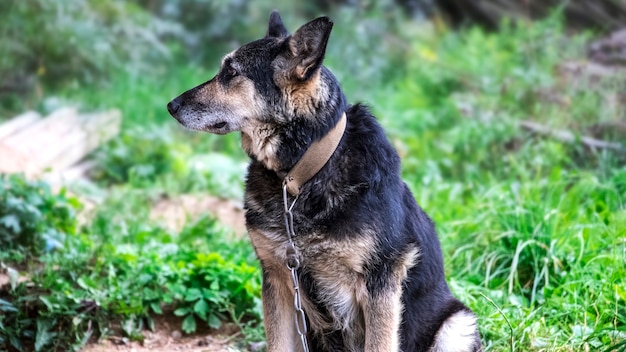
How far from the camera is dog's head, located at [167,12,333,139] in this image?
136 inches

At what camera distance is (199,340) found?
471 cm

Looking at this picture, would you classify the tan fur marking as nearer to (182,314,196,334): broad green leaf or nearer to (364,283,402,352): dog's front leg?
(364,283,402,352): dog's front leg

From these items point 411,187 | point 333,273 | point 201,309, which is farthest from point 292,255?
point 411,187

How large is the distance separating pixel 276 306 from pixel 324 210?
571 mm

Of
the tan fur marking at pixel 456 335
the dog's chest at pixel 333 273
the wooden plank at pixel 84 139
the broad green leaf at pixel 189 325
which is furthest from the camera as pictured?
the wooden plank at pixel 84 139

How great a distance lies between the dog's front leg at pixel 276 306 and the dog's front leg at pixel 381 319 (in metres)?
0.44

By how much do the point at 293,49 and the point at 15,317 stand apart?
2.48 m

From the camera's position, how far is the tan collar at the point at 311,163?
3525 mm

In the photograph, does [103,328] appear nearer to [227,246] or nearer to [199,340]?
[199,340]

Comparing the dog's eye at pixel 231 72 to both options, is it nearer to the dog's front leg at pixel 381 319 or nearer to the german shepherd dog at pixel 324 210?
the german shepherd dog at pixel 324 210

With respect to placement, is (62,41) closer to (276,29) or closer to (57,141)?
(57,141)

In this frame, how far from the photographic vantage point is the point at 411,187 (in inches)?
274

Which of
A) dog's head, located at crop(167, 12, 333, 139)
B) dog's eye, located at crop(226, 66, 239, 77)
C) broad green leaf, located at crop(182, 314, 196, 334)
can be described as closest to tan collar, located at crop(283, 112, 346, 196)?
dog's head, located at crop(167, 12, 333, 139)

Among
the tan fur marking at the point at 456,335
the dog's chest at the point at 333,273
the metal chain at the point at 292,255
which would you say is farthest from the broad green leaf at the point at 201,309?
the tan fur marking at the point at 456,335
